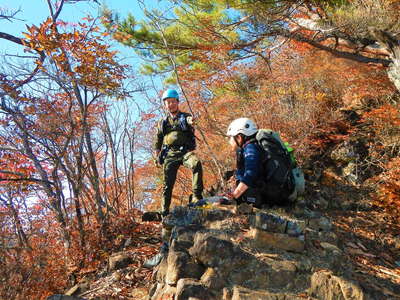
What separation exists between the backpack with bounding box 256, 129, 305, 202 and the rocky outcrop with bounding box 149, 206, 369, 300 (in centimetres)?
42

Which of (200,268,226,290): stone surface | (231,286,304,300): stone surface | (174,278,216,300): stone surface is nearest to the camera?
(231,286,304,300): stone surface

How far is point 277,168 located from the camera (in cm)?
308

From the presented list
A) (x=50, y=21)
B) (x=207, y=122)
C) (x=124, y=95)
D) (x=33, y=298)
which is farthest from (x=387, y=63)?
(x=33, y=298)

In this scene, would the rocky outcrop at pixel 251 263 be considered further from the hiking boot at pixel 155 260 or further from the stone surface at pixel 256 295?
the hiking boot at pixel 155 260

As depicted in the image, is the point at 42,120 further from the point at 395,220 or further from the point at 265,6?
the point at 395,220

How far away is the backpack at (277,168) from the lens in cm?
310

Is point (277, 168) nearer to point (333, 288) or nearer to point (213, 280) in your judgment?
point (333, 288)

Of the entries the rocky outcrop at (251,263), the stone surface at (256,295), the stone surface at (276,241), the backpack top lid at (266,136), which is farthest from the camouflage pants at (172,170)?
the stone surface at (256,295)

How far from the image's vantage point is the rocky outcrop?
2.26 meters

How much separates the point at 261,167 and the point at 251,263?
108 cm

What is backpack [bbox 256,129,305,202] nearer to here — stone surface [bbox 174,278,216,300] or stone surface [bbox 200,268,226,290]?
stone surface [bbox 200,268,226,290]

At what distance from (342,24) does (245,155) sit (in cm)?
553

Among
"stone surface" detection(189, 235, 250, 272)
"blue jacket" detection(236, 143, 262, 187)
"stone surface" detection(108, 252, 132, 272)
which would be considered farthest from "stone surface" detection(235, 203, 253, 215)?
"stone surface" detection(108, 252, 132, 272)

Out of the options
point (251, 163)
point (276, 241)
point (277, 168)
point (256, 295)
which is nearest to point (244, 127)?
point (251, 163)
